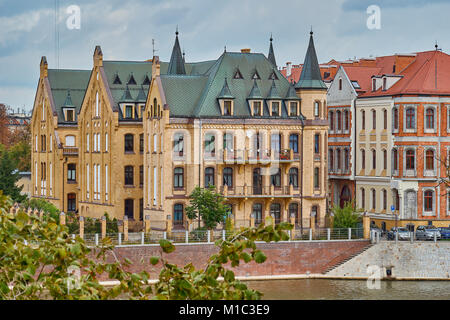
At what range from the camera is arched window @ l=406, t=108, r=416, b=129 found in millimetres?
72375

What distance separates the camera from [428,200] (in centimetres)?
7200

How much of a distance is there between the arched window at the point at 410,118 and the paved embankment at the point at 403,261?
43.5 ft

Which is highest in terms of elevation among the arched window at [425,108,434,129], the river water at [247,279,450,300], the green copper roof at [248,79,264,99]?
the green copper roof at [248,79,264,99]

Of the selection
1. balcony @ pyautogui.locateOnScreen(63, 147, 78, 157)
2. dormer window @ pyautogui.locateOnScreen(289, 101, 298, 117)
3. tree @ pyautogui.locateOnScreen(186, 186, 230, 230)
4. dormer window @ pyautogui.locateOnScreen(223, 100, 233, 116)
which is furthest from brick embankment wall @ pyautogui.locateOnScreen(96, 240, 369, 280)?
balcony @ pyautogui.locateOnScreen(63, 147, 78, 157)

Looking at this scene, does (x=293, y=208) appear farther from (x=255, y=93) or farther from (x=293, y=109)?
(x=255, y=93)

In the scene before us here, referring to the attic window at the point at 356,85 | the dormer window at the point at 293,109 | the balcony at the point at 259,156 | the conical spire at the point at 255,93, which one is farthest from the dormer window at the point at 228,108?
the attic window at the point at 356,85

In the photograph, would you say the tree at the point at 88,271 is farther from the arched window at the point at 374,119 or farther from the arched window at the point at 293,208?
the arched window at the point at 374,119

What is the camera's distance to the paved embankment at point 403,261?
197 feet

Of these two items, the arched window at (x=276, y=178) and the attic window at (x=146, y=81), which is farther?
the attic window at (x=146, y=81)

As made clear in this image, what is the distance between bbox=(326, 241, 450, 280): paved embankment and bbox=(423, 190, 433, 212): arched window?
1100cm

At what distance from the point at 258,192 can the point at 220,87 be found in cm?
726

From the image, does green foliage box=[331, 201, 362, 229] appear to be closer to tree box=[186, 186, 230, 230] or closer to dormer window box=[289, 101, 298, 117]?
tree box=[186, 186, 230, 230]

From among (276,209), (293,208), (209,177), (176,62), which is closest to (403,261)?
(293,208)
